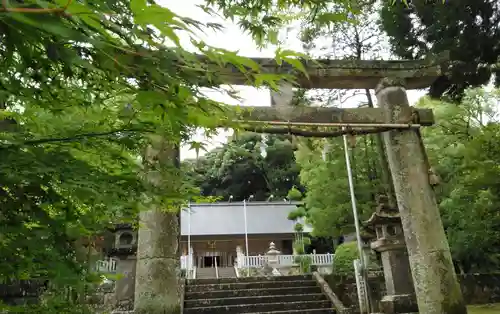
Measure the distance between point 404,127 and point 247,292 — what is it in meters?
5.54

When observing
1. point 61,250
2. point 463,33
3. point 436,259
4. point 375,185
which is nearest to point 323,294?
point 375,185

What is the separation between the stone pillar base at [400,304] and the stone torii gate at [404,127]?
190 centimetres

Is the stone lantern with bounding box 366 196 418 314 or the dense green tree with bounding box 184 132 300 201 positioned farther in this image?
the dense green tree with bounding box 184 132 300 201

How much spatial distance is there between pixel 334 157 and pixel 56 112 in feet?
39.4

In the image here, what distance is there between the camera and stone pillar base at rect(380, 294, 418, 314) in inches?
271

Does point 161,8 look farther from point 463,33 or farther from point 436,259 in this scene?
point 463,33

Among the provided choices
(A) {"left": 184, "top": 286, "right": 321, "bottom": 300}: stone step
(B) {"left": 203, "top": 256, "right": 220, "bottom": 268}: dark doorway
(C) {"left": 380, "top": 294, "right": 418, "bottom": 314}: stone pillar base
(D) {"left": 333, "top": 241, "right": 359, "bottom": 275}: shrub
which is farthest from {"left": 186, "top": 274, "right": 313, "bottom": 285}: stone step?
(B) {"left": 203, "top": 256, "right": 220, "bottom": 268}: dark doorway

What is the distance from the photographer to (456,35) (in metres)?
6.37

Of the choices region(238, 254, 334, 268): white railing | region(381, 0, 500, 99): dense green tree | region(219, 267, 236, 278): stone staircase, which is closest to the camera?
region(381, 0, 500, 99): dense green tree

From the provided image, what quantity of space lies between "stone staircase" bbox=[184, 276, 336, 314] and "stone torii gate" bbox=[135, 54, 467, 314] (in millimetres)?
3772

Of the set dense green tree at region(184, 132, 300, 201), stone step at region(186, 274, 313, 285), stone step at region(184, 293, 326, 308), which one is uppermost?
dense green tree at region(184, 132, 300, 201)

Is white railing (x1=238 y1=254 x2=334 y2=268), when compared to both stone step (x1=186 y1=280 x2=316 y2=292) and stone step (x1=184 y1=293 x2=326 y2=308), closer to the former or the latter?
stone step (x1=186 y1=280 x2=316 y2=292)

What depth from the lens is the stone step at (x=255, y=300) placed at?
830 cm

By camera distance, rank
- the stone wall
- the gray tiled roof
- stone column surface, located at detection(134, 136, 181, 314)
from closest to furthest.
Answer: stone column surface, located at detection(134, 136, 181, 314), the stone wall, the gray tiled roof
